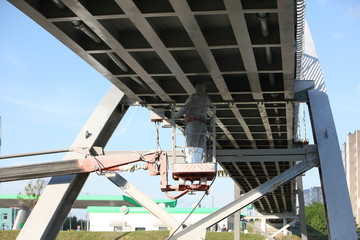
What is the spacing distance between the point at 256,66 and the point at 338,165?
6.58 m

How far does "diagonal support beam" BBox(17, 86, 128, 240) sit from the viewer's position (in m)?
25.8

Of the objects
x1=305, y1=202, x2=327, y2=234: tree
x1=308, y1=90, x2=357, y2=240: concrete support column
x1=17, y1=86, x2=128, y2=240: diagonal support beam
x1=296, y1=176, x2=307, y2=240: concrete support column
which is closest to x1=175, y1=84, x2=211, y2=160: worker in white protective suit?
x1=308, y1=90, x2=357, y2=240: concrete support column

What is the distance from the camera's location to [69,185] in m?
26.7

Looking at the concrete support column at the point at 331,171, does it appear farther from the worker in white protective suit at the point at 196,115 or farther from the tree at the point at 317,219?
the tree at the point at 317,219

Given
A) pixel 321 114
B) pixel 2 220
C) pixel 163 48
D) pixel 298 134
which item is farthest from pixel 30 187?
pixel 2 220

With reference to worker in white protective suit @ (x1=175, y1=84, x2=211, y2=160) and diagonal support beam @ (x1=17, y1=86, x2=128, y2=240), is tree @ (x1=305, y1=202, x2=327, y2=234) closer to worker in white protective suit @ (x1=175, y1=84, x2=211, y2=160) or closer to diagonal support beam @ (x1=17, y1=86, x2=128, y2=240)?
diagonal support beam @ (x1=17, y1=86, x2=128, y2=240)

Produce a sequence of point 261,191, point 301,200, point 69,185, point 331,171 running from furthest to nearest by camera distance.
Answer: point 301,200 → point 69,185 → point 261,191 → point 331,171

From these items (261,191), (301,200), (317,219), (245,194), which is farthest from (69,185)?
(317,219)

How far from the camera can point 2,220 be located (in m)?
171

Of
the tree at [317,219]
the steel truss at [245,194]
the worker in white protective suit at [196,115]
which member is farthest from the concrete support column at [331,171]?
the tree at [317,219]

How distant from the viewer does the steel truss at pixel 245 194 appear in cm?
2450

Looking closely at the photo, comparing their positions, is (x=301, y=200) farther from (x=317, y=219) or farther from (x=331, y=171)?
(x=317, y=219)

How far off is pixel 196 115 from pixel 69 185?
7.01m

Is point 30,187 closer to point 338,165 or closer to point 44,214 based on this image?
point 44,214
